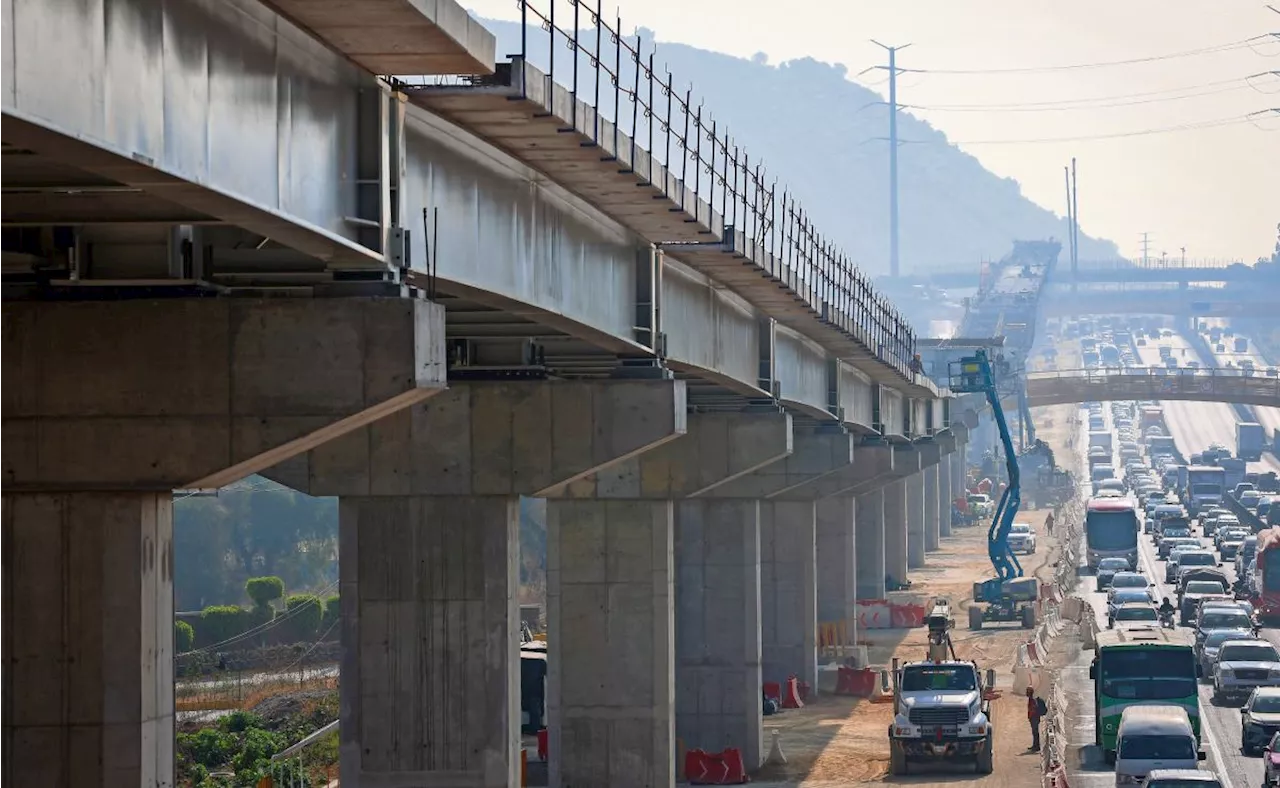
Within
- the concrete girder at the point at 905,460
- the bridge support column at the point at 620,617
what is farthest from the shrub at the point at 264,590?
the bridge support column at the point at 620,617

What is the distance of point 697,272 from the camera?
110 ft

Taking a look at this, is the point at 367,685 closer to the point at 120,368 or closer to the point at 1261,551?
the point at 120,368

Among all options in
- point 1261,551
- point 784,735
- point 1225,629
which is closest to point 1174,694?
point 784,735

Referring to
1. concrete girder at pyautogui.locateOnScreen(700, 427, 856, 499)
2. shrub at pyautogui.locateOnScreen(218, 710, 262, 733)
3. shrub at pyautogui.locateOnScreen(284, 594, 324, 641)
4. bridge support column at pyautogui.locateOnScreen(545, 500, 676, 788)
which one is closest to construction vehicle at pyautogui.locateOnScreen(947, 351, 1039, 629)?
shrub at pyautogui.locateOnScreen(284, 594, 324, 641)

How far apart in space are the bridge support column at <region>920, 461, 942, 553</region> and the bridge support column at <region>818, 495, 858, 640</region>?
2122 inches

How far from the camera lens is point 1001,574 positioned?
88.2 metres

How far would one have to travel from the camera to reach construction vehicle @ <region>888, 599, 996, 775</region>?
4341cm

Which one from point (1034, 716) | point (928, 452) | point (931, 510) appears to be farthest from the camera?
point (931, 510)

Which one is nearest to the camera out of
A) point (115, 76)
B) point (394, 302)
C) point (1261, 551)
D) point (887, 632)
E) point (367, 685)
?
point (115, 76)

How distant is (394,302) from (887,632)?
65.3 metres

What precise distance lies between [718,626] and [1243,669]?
10971 mm

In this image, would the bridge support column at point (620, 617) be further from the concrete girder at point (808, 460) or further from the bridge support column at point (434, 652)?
the concrete girder at point (808, 460)

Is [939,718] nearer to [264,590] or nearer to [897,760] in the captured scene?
[897,760]

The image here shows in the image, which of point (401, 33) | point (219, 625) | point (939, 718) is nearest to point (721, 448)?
point (939, 718)
